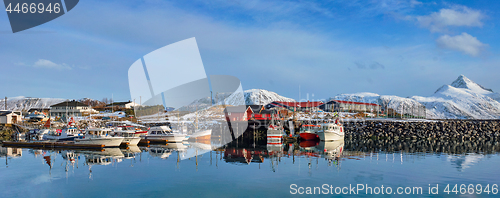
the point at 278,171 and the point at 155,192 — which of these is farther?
the point at 278,171

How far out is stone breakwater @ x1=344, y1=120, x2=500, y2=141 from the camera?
215 ft

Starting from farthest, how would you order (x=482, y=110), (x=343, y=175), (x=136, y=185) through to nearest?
(x=482, y=110) < (x=343, y=175) < (x=136, y=185)

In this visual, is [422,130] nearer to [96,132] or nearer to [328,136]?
[328,136]

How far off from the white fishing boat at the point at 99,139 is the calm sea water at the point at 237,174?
6.91 meters

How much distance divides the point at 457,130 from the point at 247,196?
6829 centimetres

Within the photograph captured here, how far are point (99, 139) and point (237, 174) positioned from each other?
26272mm

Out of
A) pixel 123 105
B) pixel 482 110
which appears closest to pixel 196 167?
pixel 123 105

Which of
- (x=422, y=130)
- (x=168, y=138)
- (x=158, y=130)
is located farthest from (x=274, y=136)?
(x=422, y=130)

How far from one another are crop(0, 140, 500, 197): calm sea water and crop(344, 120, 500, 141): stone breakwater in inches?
1164

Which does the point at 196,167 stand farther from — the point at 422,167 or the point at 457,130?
the point at 457,130

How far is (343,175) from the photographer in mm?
25438

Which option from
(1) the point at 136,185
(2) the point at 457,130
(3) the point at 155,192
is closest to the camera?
(3) the point at 155,192

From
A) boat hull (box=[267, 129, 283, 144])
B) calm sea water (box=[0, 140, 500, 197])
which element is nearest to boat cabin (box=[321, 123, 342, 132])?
boat hull (box=[267, 129, 283, 144])

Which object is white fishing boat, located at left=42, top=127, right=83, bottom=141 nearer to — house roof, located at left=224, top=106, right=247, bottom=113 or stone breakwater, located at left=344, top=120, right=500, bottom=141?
house roof, located at left=224, top=106, right=247, bottom=113
